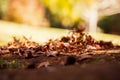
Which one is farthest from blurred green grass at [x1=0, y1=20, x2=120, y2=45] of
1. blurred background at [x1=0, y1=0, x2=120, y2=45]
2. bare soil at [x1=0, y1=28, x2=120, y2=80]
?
bare soil at [x1=0, y1=28, x2=120, y2=80]

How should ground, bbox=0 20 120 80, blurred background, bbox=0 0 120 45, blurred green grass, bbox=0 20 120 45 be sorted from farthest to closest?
blurred background, bbox=0 0 120 45 < blurred green grass, bbox=0 20 120 45 < ground, bbox=0 20 120 80

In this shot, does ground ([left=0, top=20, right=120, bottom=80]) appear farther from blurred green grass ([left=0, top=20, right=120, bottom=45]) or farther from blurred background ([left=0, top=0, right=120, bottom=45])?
blurred background ([left=0, top=0, right=120, bottom=45])

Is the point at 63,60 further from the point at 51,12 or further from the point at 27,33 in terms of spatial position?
the point at 51,12

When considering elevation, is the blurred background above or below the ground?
above

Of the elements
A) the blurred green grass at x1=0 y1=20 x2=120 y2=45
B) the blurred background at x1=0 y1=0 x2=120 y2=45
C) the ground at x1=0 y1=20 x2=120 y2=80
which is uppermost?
the blurred background at x1=0 y1=0 x2=120 y2=45

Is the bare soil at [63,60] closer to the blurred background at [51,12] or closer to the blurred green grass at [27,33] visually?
the blurred green grass at [27,33]

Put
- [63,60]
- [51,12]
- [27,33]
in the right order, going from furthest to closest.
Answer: [51,12] → [27,33] → [63,60]

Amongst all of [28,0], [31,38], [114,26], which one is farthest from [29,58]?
[114,26]

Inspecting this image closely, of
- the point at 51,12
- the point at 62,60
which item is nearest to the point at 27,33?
the point at 51,12

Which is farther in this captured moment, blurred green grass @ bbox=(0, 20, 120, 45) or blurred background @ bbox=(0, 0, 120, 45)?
blurred background @ bbox=(0, 0, 120, 45)
